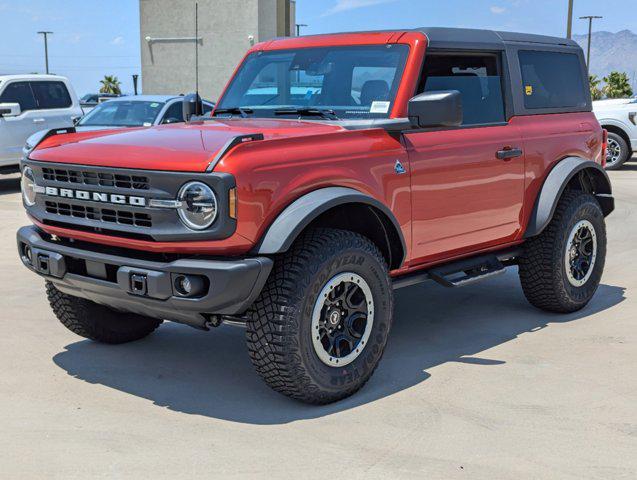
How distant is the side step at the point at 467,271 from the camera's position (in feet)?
17.6

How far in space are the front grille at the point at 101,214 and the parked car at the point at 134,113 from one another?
8737mm

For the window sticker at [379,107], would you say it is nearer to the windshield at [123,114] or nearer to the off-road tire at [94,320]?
the off-road tire at [94,320]

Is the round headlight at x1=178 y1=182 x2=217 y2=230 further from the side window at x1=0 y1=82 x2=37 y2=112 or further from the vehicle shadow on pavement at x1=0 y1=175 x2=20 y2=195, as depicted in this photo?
the side window at x1=0 y1=82 x2=37 y2=112

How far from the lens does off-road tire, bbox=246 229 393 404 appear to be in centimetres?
423

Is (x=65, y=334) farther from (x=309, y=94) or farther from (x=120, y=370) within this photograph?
(x=309, y=94)

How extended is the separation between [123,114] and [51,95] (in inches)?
89.0

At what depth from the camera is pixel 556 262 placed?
20.2ft

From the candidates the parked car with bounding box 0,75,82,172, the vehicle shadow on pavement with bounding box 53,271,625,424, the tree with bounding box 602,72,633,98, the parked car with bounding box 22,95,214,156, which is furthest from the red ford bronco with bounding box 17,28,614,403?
the tree with bounding box 602,72,633,98

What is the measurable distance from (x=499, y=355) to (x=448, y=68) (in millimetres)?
1792

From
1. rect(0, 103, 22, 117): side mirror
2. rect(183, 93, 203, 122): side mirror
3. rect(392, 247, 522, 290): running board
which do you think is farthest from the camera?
rect(0, 103, 22, 117): side mirror

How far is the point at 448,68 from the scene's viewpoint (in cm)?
552

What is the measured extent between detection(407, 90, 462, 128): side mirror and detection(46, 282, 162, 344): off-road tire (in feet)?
7.20

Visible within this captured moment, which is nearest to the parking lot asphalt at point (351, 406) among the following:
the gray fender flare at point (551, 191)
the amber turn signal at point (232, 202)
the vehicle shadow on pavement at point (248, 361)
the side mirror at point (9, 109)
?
the vehicle shadow on pavement at point (248, 361)

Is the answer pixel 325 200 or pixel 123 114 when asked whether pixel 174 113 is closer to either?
pixel 123 114
